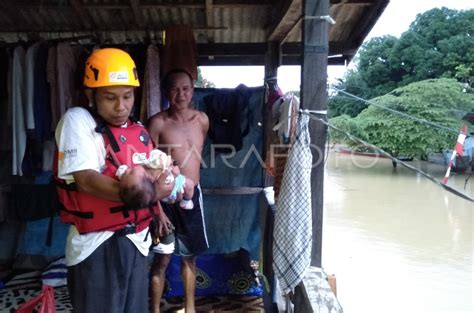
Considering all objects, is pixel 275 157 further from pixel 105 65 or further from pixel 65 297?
pixel 65 297

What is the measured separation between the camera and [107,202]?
1485mm

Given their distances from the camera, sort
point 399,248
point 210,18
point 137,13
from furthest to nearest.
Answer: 1. point 399,248
2. point 210,18
3. point 137,13

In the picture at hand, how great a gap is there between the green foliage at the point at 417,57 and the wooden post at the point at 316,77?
63.3ft

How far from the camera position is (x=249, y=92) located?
354 cm

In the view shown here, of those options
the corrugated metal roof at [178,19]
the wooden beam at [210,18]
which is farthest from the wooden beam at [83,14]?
the wooden beam at [210,18]

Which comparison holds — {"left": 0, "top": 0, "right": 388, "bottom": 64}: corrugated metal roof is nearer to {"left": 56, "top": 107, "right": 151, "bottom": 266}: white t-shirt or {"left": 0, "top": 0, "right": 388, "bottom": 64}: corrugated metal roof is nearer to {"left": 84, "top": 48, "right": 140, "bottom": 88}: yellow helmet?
{"left": 84, "top": 48, "right": 140, "bottom": 88}: yellow helmet

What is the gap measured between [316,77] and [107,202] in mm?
1077

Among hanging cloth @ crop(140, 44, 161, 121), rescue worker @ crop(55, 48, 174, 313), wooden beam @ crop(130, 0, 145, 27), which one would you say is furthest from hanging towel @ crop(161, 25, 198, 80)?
rescue worker @ crop(55, 48, 174, 313)

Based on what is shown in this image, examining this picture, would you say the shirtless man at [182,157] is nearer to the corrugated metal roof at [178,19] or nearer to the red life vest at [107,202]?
the corrugated metal roof at [178,19]

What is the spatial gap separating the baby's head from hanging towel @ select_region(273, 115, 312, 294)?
0.68 metres

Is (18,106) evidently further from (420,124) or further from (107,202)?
(420,124)

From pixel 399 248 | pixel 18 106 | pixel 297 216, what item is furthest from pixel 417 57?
pixel 297 216

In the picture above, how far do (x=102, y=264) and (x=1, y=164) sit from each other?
2.57 metres

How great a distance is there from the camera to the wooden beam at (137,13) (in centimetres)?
295
